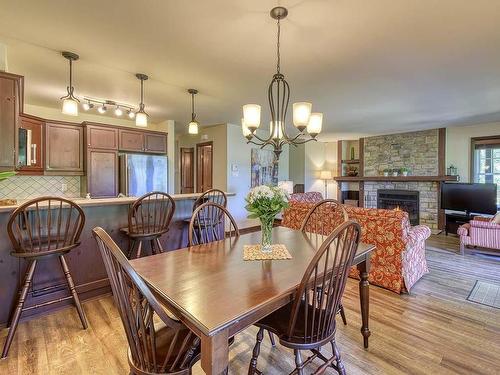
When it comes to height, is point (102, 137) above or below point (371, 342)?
above

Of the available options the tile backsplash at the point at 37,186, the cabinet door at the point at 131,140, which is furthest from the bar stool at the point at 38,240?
the cabinet door at the point at 131,140

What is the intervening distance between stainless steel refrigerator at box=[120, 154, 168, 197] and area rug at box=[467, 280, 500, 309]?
4815 millimetres

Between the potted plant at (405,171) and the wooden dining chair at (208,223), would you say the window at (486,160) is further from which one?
the wooden dining chair at (208,223)

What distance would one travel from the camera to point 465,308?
251 centimetres

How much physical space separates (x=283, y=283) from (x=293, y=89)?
296cm

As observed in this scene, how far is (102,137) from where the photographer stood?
15.3 ft

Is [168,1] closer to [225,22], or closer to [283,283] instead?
[225,22]

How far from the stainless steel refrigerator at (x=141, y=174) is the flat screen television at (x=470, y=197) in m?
5.85

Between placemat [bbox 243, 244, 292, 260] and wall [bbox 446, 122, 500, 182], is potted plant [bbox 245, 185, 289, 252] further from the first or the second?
wall [bbox 446, 122, 500, 182]

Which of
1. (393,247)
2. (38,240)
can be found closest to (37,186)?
(38,240)

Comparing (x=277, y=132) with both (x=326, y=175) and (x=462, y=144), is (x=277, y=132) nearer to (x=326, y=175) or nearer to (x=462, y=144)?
(x=462, y=144)

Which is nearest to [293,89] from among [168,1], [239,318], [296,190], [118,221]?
[168,1]

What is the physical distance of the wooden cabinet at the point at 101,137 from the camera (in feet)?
14.9

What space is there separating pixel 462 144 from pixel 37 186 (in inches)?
331
